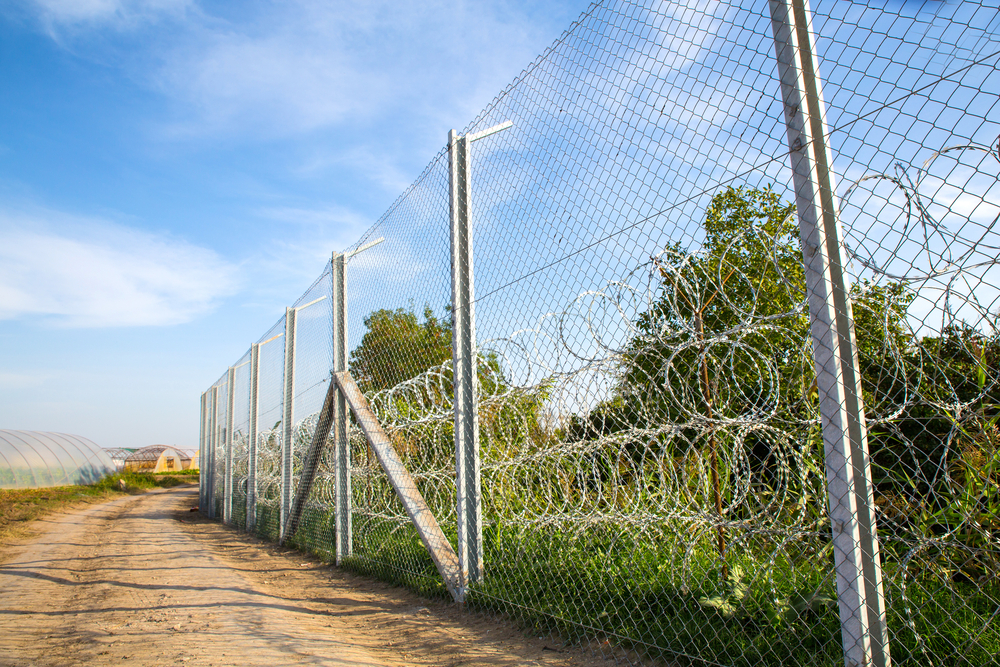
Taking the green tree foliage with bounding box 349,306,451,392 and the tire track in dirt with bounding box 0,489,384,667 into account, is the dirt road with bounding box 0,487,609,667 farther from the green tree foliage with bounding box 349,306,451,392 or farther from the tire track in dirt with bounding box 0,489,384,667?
the green tree foliage with bounding box 349,306,451,392

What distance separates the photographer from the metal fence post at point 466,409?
11.5 feet

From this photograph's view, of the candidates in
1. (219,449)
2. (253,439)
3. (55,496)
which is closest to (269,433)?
(253,439)

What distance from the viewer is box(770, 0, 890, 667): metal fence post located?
1593 millimetres

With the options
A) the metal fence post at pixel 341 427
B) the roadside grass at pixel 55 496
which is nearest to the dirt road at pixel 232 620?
the metal fence post at pixel 341 427

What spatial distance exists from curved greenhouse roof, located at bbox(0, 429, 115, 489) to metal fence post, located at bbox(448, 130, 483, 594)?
30288mm

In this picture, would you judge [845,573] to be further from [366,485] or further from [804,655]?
[366,485]

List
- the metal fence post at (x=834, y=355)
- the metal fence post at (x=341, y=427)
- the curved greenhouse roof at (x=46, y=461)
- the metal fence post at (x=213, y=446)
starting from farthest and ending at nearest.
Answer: the curved greenhouse roof at (x=46, y=461), the metal fence post at (x=213, y=446), the metal fence post at (x=341, y=427), the metal fence post at (x=834, y=355)

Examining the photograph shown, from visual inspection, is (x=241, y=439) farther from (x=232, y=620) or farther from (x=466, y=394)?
(x=466, y=394)

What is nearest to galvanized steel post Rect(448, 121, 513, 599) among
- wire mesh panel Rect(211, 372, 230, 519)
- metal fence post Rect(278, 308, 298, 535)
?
metal fence post Rect(278, 308, 298, 535)

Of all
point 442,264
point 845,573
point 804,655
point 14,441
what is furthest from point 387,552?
point 14,441

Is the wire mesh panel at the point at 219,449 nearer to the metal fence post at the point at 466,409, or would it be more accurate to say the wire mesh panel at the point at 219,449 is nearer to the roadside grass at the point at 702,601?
the roadside grass at the point at 702,601

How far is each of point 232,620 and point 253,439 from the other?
6261mm

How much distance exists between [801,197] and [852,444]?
2.16 feet

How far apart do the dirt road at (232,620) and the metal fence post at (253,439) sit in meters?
2.62
